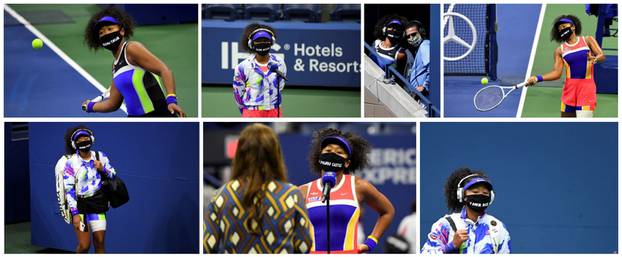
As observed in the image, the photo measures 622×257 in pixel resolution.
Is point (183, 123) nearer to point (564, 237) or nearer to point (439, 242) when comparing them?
point (439, 242)

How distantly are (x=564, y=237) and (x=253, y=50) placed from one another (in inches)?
97.3

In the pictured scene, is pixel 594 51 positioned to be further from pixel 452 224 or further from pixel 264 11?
pixel 264 11

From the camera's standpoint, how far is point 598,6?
9.11 m

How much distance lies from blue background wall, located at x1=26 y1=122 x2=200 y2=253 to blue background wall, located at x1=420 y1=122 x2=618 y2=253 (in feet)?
5.27

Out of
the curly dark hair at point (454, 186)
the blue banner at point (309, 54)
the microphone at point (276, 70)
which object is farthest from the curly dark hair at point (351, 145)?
the blue banner at point (309, 54)

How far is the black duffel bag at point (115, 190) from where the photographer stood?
8.23 m

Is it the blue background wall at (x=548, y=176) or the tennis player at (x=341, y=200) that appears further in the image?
the blue background wall at (x=548, y=176)

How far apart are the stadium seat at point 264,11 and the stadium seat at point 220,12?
0.39 ft

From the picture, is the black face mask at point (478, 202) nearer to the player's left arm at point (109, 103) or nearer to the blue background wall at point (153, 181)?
the blue background wall at point (153, 181)

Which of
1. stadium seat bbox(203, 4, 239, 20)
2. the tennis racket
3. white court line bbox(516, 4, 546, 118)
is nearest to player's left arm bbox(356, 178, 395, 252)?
the tennis racket

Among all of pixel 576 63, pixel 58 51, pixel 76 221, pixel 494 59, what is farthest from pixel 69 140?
pixel 576 63

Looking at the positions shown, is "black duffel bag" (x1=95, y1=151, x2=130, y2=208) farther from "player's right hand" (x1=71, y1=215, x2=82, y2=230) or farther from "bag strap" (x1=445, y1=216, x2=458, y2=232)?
"bag strap" (x1=445, y1=216, x2=458, y2=232)

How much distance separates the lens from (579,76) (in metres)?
8.70

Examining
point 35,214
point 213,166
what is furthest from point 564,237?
point 35,214
